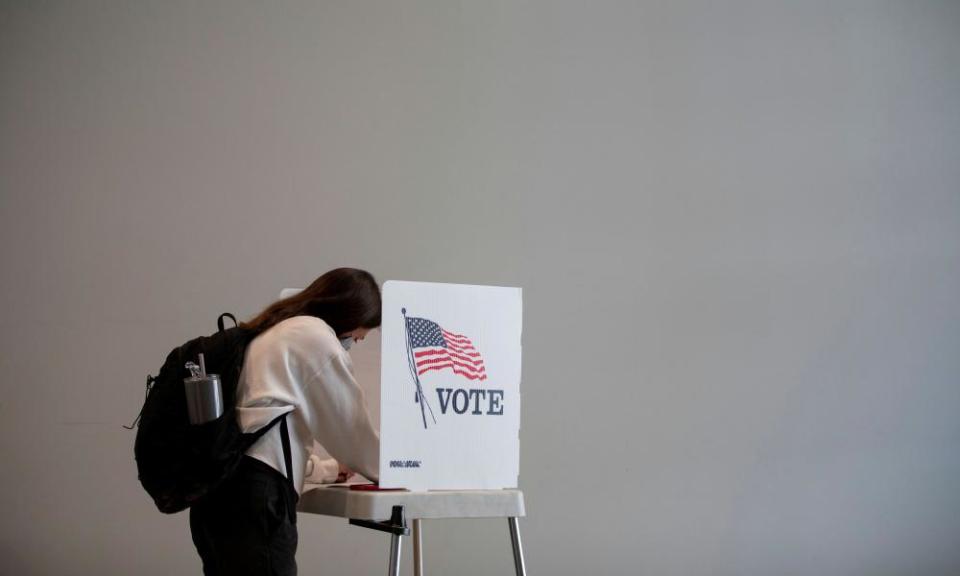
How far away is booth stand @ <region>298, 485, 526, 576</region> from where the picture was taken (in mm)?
1819

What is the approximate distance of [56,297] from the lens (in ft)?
11.0

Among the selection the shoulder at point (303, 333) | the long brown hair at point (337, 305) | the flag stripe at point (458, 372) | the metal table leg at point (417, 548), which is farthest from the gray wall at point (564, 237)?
the flag stripe at point (458, 372)

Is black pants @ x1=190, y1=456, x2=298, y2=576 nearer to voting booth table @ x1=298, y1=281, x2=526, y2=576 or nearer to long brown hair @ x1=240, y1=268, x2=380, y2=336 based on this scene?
voting booth table @ x1=298, y1=281, x2=526, y2=576

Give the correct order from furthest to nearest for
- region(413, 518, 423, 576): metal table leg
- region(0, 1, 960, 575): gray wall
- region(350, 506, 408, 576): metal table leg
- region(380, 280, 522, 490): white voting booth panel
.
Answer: region(0, 1, 960, 575): gray wall → region(413, 518, 423, 576): metal table leg → region(380, 280, 522, 490): white voting booth panel → region(350, 506, 408, 576): metal table leg

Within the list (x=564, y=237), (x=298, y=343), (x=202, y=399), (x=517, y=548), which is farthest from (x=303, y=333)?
(x=564, y=237)

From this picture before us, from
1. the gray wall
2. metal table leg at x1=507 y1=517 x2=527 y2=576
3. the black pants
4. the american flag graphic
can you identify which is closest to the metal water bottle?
the black pants

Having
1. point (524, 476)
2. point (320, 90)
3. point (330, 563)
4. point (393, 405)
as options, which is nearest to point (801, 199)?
point (524, 476)

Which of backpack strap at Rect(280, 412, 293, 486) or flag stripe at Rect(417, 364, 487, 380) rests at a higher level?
flag stripe at Rect(417, 364, 487, 380)

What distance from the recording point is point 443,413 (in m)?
1.94

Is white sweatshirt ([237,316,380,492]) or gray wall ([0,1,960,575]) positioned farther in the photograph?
gray wall ([0,1,960,575])

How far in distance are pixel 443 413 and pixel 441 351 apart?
0.12 meters

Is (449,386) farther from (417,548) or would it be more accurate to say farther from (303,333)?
(417,548)

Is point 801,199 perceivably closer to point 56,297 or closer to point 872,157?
point 872,157

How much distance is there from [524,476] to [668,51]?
69.8 inches
